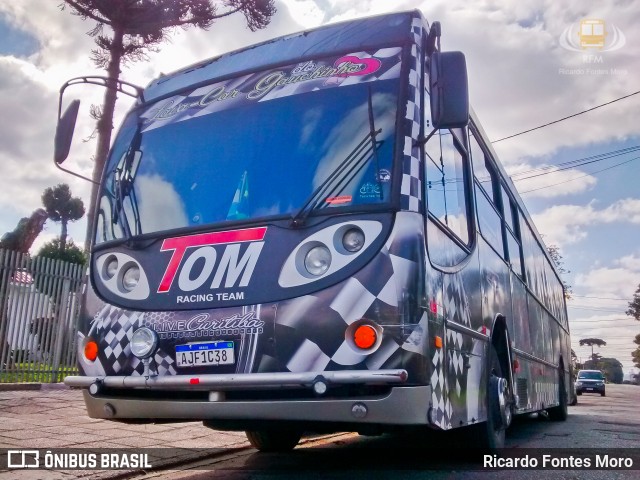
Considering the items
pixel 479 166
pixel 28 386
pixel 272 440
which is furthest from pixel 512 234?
pixel 28 386

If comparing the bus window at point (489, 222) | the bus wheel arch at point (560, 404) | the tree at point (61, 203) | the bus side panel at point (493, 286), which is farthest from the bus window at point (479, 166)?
the tree at point (61, 203)

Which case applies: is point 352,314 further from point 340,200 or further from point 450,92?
point 450,92

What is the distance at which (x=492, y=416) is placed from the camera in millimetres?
5668

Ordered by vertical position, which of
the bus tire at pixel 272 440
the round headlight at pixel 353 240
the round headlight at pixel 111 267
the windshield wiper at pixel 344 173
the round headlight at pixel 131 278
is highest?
the windshield wiper at pixel 344 173

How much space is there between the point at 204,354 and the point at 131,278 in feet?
2.77

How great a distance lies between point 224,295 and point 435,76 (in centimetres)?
196

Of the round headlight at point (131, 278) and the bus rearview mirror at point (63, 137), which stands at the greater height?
the bus rearview mirror at point (63, 137)

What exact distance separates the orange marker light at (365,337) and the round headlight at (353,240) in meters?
0.46

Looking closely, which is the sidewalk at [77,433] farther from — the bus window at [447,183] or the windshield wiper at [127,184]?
the bus window at [447,183]

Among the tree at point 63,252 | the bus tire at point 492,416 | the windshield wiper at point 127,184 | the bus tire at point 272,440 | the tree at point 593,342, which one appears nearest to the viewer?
the windshield wiper at point 127,184

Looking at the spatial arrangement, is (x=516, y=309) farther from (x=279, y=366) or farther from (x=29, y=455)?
(x=29, y=455)

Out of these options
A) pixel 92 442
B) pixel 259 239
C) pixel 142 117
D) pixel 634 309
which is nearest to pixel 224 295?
pixel 259 239

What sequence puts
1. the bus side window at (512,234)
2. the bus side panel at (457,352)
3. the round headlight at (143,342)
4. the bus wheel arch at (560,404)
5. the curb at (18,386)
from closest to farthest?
the bus side panel at (457,352)
the round headlight at (143,342)
the bus side window at (512,234)
the curb at (18,386)
the bus wheel arch at (560,404)

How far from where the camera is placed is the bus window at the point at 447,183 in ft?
14.6
